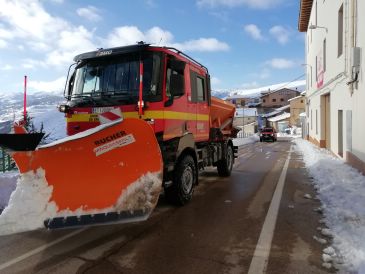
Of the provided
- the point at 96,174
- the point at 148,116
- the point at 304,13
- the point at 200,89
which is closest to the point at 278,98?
the point at 304,13

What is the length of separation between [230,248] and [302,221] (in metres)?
1.83

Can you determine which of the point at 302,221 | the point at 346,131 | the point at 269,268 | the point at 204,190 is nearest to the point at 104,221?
the point at 269,268

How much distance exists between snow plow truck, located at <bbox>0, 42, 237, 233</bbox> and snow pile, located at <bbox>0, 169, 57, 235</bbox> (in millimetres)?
17

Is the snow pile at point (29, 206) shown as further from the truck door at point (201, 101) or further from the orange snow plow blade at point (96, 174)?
the truck door at point (201, 101)

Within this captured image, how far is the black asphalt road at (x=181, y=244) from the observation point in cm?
420

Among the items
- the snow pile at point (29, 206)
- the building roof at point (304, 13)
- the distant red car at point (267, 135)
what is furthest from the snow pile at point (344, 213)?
the distant red car at point (267, 135)

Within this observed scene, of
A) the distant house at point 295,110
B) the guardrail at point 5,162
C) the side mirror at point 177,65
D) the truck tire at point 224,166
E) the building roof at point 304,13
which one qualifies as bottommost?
the truck tire at point 224,166

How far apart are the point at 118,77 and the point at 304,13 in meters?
32.5

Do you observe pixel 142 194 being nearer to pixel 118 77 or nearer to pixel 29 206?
pixel 29 206

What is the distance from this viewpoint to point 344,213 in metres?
6.09

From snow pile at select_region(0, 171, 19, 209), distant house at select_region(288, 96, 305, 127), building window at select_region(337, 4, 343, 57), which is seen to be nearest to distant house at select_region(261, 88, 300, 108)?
distant house at select_region(288, 96, 305, 127)

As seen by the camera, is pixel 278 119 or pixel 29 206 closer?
pixel 29 206

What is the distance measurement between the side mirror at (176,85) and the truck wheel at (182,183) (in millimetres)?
1289

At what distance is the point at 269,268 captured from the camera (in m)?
4.10
